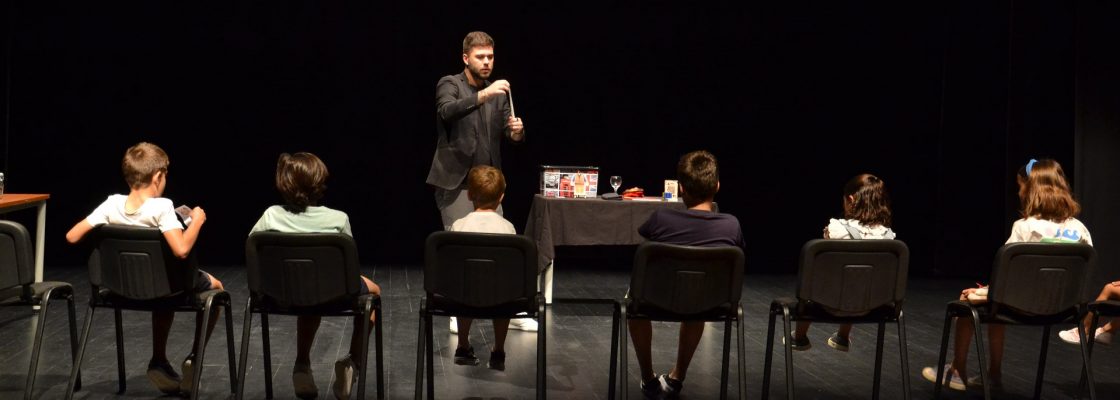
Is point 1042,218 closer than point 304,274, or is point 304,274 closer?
point 304,274

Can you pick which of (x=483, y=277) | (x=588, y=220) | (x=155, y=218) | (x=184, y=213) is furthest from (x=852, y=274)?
(x=155, y=218)

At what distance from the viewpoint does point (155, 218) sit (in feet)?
10.7

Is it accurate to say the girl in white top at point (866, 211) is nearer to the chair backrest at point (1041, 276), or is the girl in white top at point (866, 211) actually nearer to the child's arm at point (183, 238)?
the chair backrest at point (1041, 276)

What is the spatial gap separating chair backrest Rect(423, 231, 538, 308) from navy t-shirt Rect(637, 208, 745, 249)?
1.70 ft

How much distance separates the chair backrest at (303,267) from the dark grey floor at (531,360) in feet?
1.88

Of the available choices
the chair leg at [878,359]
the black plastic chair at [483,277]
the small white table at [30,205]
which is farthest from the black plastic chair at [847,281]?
the small white table at [30,205]

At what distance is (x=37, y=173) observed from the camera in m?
7.20

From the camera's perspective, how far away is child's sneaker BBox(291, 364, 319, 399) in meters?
3.40

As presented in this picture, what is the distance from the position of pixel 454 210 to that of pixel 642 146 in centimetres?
357

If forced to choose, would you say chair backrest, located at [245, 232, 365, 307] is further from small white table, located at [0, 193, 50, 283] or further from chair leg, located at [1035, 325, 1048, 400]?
chair leg, located at [1035, 325, 1048, 400]

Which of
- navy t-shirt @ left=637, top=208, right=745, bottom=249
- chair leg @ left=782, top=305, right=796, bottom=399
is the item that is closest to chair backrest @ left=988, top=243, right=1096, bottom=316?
chair leg @ left=782, top=305, right=796, bottom=399

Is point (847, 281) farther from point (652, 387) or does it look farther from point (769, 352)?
point (652, 387)

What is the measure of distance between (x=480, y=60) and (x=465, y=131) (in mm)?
339

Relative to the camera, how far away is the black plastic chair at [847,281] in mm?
3066
